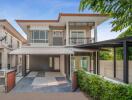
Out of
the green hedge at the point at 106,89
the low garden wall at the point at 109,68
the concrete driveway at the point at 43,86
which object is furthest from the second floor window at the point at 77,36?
the green hedge at the point at 106,89

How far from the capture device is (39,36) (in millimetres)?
36281

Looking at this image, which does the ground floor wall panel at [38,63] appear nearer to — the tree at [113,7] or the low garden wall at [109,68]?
the low garden wall at [109,68]

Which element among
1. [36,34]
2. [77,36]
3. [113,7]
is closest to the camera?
[113,7]

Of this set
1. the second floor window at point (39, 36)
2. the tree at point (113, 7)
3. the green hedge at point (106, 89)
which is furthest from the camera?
the second floor window at point (39, 36)

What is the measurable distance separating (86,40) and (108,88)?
2250 cm

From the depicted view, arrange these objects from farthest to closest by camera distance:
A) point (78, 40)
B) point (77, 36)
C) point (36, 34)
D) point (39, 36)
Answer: point (39, 36) < point (36, 34) < point (77, 36) < point (78, 40)

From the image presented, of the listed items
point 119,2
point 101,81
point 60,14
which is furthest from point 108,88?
point 60,14

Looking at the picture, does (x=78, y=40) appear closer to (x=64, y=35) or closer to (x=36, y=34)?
(x=64, y=35)

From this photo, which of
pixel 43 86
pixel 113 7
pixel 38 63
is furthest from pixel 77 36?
pixel 113 7

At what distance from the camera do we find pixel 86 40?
34.4m

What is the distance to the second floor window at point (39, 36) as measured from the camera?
118 ft

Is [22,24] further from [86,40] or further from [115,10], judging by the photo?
[115,10]

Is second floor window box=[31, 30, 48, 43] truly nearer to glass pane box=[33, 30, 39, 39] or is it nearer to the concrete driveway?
glass pane box=[33, 30, 39, 39]

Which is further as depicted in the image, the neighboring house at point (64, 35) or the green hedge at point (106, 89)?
the neighboring house at point (64, 35)
